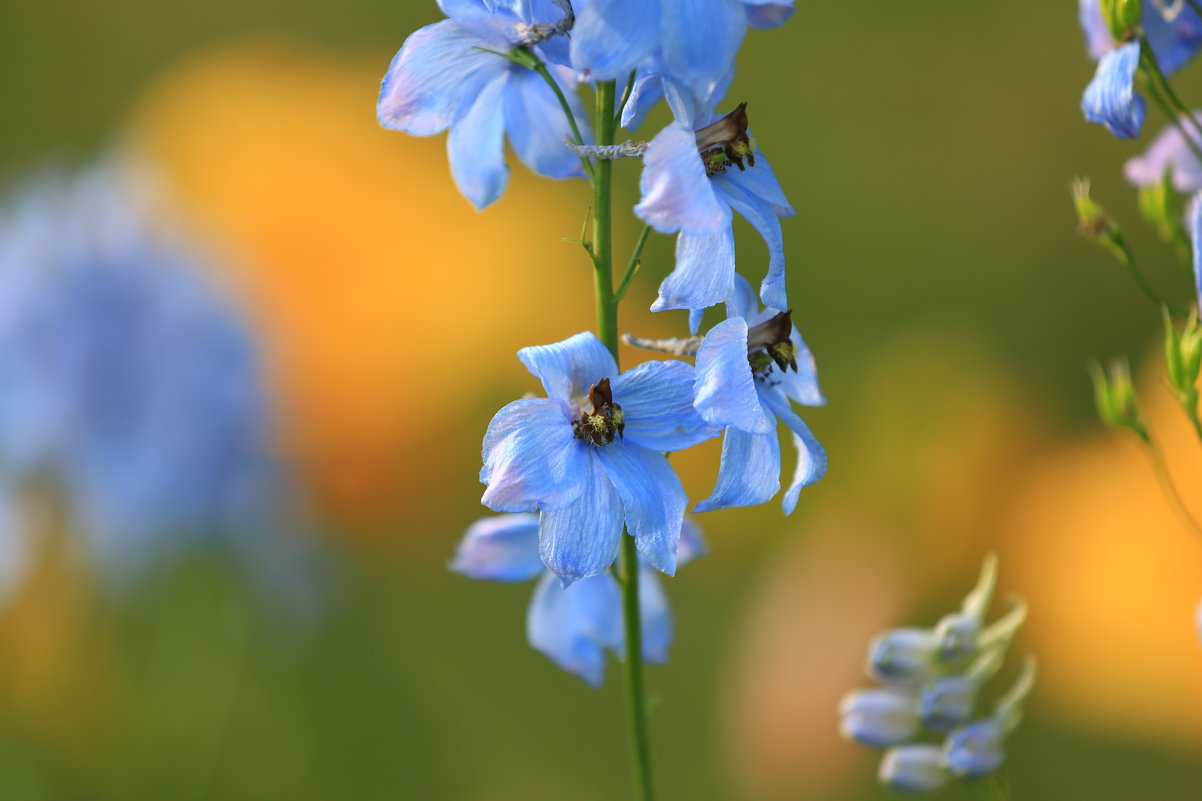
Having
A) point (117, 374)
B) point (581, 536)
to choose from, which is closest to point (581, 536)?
point (581, 536)

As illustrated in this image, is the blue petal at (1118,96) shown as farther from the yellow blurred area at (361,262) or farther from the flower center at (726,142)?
the yellow blurred area at (361,262)

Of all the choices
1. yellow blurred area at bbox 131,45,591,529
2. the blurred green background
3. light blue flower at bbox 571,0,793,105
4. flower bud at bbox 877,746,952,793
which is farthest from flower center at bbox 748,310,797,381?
A: yellow blurred area at bbox 131,45,591,529

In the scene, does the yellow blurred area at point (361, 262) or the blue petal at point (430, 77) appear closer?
the blue petal at point (430, 77)

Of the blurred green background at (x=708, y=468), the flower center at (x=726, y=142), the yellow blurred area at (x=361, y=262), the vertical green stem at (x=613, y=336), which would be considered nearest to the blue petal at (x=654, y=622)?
the vertical green stem at (x=613, y=336)

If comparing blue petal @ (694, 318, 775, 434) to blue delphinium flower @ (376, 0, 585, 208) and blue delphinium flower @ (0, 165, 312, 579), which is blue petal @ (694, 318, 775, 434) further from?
blue delphinium flower @ (0, 165, 312, 579)

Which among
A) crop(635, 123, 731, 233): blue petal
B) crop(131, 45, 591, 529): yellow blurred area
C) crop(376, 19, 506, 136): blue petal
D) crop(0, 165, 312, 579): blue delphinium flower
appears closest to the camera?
crop(635, 123, 731, 233): blue petal

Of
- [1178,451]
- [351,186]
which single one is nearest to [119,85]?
[351,186]

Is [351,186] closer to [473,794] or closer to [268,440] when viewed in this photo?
[268,440]
